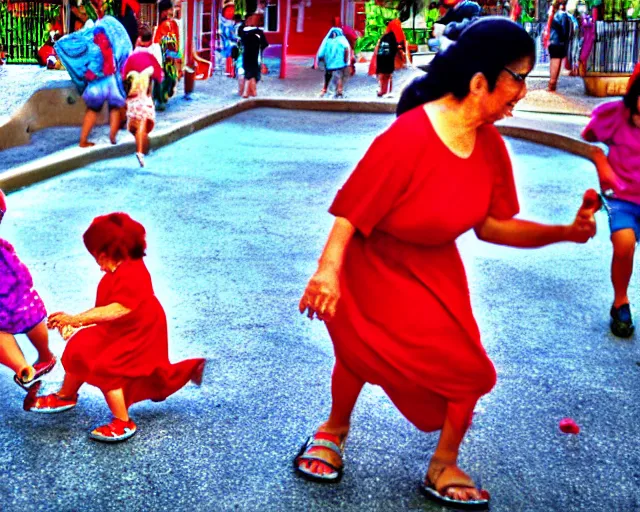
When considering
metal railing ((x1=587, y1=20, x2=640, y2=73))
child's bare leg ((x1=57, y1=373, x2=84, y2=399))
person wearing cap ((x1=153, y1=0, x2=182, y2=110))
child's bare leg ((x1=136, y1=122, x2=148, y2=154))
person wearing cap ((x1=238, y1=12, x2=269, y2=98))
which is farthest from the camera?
metal railing ((x1=587, y1=20, x2=640, y2=73))

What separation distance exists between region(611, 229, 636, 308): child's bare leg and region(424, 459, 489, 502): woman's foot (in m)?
2.52

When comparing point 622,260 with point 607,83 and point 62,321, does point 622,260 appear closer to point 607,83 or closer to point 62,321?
point 62,321

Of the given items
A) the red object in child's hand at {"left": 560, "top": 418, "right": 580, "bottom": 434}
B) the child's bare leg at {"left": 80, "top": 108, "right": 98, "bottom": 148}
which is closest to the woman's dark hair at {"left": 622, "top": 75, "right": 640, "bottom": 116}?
the red object in child's hand at {"left": 560, "top": 418, "right": 580, "bottom": 434}

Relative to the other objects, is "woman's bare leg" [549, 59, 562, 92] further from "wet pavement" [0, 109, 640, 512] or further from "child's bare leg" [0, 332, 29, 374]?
"child's bare leg" [0, 332, 29, 374]

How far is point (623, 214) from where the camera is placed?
18.4 feet

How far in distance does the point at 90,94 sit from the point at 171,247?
5484 millimetres

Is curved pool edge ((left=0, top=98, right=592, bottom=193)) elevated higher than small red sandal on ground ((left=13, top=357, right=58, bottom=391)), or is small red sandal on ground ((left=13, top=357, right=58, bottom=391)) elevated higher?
small red sandal on ground ((left=13, top=357, right=58, bottom=391))

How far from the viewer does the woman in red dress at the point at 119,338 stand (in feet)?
12.5

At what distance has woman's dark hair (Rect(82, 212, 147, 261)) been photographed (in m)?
3.79

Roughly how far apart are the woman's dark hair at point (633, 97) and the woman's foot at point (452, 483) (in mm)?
2714

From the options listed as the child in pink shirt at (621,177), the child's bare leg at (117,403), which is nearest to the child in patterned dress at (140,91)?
the child in pink shirt at (621,177)

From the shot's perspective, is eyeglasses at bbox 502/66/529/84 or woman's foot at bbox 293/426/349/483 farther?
woman's foot at bbox 293/426/349/483

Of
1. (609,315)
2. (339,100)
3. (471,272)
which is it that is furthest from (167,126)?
(609,315)

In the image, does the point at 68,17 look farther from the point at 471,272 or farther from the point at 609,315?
the point at 609,315
